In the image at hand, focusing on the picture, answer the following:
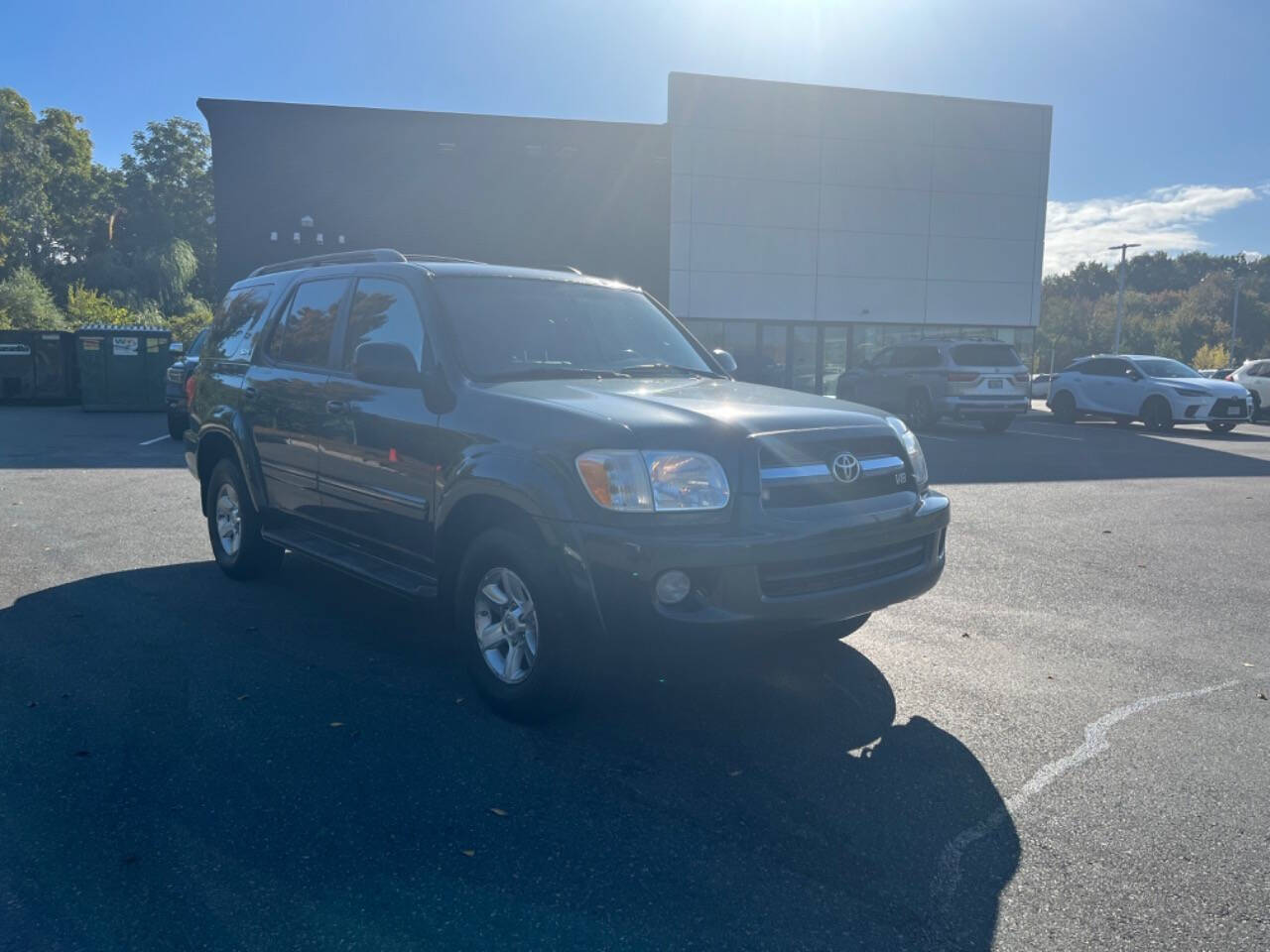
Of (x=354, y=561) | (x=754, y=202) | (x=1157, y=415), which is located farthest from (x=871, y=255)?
(x=354, y=561)

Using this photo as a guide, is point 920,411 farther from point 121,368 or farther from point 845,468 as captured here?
point 121,368

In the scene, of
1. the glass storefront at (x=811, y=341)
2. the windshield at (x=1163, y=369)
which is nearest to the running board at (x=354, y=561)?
the windshield at (x=1163, y=369)

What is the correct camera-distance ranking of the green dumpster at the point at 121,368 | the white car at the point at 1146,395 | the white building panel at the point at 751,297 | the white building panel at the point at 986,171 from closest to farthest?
the white car at the point at 1146,395 → the green dumpster at the point at 121,368 → the white building panel at the point at 751,297 → the white building panel at the point at 986,171

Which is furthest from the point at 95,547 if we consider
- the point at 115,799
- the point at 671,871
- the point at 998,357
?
the point at 998,357

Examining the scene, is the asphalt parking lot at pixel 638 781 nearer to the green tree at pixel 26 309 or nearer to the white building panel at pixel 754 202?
the white building panel at pixel 754 202

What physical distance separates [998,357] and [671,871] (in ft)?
56.5

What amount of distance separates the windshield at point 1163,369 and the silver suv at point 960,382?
3.88 m

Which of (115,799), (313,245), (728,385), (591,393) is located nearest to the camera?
(115,799)

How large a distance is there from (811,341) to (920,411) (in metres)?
11.1

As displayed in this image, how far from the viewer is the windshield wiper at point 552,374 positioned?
4.57m

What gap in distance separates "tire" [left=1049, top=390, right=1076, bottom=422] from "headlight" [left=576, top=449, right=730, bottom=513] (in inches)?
818

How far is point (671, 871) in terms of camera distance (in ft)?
9.93

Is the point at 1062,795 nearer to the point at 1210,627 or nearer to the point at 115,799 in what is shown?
the point at 1210,627

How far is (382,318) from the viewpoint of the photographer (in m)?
5.11
